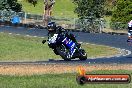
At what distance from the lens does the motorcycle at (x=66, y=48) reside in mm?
21544

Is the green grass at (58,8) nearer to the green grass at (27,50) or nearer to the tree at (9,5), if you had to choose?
the tree at (9,5)

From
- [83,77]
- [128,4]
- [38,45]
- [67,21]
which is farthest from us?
[128,4]

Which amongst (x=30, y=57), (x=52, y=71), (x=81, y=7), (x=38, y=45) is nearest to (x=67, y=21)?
(x=81, y=7)

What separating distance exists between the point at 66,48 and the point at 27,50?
24.2 ft

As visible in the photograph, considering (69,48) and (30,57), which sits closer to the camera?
(69,48)

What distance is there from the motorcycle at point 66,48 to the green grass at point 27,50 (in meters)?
3.23

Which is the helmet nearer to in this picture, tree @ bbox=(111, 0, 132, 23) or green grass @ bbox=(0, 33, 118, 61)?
green grass @ bbox=(0, 33, 118, 61)

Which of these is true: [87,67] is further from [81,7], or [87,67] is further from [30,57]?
[81,7]

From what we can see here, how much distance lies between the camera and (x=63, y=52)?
2242 centimetres

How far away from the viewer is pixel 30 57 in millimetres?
26578

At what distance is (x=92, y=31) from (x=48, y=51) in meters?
19.4

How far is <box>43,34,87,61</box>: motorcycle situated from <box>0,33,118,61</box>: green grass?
3229 mm

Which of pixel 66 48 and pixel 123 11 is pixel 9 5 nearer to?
pixel 123 11

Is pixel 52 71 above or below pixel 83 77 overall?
below
